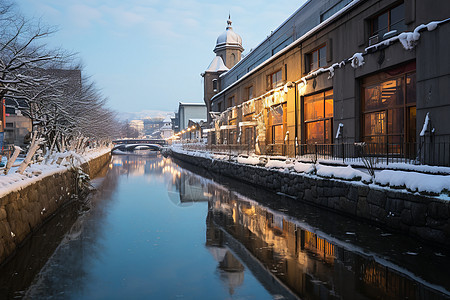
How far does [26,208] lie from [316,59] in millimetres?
17131

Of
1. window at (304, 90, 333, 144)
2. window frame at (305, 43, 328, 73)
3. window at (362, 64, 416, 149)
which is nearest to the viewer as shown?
window at (362, 64, 416, 149)

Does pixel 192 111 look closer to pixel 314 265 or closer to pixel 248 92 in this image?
pixel 248 92

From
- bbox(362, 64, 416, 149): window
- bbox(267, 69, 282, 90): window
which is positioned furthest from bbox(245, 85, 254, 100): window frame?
bbox(362, 64, 416, 149): window

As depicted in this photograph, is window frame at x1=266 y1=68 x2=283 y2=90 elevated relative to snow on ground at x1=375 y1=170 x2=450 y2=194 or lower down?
elevated

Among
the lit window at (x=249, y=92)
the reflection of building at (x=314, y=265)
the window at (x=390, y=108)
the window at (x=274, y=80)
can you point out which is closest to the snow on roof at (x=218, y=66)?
the lit window at (x=249, y=92)

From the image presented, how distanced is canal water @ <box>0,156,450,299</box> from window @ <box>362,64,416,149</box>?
4858mm

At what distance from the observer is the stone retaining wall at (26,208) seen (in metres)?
7.26

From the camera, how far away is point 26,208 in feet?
29.5

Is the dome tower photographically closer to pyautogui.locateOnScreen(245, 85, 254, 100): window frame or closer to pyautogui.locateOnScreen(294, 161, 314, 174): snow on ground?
pyautogui.locateOnScreen(245, 85, 254, 100): window frame

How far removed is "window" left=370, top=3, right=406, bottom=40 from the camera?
559 inches

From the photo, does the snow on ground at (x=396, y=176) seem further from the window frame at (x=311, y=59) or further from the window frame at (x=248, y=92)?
the window frame at (x=248, y=92)

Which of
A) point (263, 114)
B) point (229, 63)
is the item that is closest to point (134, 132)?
point (229, 63)

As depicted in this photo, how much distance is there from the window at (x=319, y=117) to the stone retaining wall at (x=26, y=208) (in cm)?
1340

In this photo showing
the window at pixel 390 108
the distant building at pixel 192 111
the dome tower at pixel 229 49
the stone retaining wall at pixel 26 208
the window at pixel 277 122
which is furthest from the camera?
the distant building at pixel 192 111
